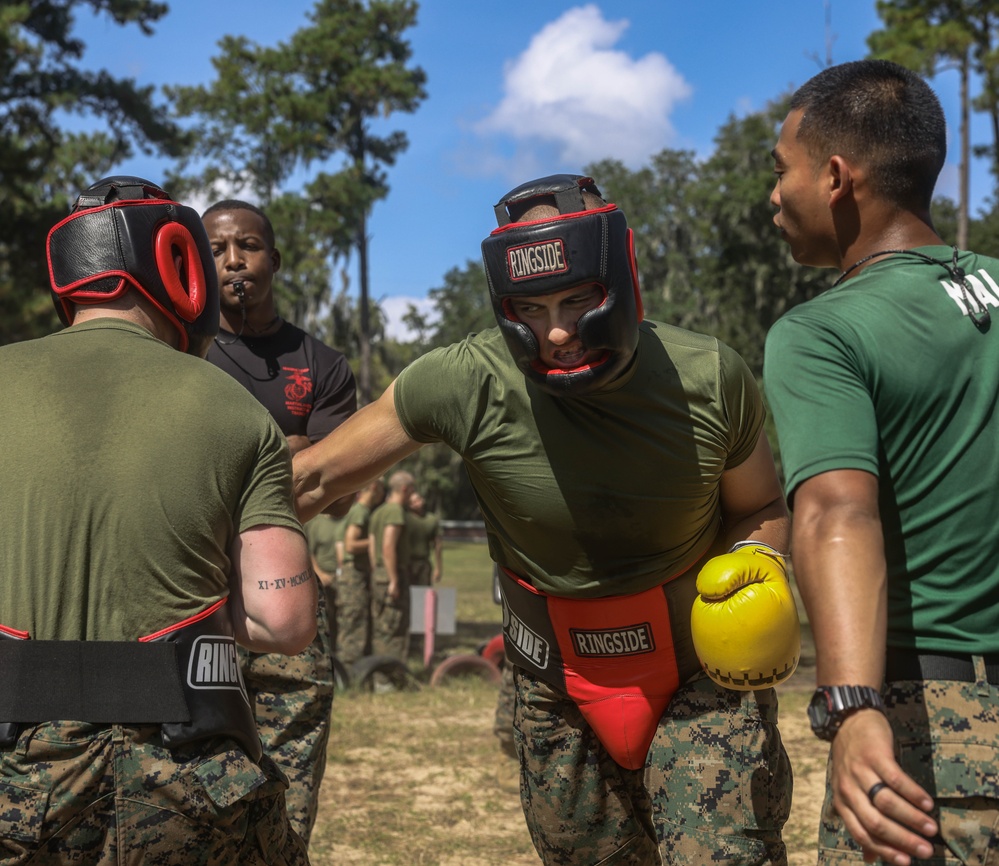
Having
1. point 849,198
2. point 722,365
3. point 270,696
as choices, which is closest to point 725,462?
point 722,365

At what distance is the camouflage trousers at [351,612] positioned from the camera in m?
12.8

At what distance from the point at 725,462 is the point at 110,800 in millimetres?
1967

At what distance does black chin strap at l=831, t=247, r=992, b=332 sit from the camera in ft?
7.86

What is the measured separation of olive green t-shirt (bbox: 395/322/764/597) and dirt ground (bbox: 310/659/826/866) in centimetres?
319

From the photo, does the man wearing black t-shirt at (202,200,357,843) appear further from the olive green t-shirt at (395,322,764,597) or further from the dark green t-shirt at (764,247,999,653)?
the dark green t-shirt at (764,247,999,653)

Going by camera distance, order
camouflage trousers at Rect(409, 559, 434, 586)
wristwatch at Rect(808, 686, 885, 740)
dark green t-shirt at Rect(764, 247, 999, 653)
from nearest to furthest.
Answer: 1. wristwatch at Rect(808, 686, 885, 740)
2. dark green t-shirt at Rect(764, 247, 999, 653)
3. camouflage trousers at Rect(409, 559, 434, 586)

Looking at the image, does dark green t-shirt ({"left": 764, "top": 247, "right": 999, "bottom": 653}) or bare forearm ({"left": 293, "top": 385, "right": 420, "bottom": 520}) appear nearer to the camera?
dark green t-shirt ({"left": 764, "top": 247, "right": 999, "bottom": 653})

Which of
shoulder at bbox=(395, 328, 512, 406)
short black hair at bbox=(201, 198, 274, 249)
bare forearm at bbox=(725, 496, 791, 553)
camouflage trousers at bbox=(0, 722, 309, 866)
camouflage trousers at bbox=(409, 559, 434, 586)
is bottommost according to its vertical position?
camouflage trousers at bbox=(0, 722, 309, 866)

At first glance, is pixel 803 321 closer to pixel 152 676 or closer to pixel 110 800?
pixel 152 676

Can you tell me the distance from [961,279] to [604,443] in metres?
1.20

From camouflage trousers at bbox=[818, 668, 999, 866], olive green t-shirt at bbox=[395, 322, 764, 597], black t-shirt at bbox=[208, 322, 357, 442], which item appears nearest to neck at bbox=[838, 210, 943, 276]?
olive green t-shirt at bbox=[395, 322, 764, 597]

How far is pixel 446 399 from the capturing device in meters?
3.46

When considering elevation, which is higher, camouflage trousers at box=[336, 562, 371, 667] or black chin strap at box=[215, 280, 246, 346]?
black chin strap at box=[215, 280, 246, 346]

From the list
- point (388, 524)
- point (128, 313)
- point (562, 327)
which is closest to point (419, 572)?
point (388, 524)
